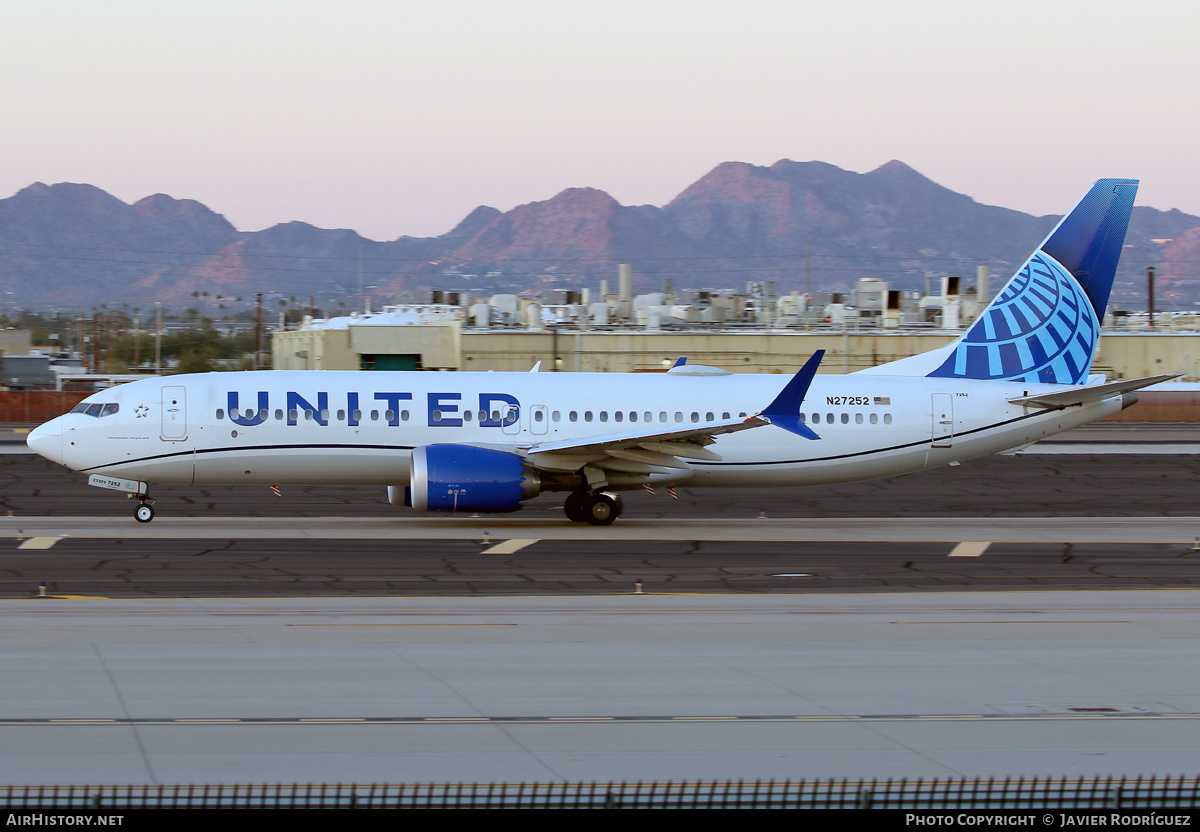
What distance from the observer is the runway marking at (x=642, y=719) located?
1082 centimetres

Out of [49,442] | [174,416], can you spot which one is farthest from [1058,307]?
[49,442]

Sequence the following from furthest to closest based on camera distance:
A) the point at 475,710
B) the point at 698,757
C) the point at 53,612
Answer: the point at 53,612 → the point at 475,710 → the point at 698,757

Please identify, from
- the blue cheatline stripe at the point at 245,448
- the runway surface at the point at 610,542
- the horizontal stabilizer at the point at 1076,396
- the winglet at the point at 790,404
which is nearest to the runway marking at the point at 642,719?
the runway surface at the point at 610,542

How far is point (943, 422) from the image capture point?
90.9ft

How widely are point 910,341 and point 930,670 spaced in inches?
2456

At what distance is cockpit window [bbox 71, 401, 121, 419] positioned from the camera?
25.5 meters

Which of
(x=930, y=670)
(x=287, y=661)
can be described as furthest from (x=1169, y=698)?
(x=287, y=661)

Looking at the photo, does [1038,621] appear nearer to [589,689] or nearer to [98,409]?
[589,689]

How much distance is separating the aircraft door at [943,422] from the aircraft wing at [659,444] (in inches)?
120

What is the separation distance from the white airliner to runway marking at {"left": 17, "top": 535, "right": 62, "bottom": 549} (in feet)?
9.70

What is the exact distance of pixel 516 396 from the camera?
26.6 meters

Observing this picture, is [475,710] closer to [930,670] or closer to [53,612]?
[930,670]
